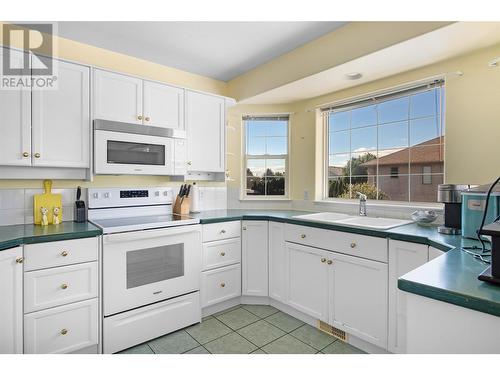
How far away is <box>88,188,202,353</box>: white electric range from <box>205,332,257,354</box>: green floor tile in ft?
1.15

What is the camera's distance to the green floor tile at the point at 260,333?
216cm

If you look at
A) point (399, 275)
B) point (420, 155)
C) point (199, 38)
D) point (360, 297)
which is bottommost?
point (360, 297)

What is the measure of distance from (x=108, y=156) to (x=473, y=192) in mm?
2537

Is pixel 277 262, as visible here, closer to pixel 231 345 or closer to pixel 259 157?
pixel 231 345

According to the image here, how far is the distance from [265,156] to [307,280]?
64.8 inches

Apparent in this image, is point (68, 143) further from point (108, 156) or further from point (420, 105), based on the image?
point (420, 105)

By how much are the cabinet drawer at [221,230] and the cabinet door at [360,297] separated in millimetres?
940

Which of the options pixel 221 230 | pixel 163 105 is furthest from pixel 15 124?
pixel 221 230

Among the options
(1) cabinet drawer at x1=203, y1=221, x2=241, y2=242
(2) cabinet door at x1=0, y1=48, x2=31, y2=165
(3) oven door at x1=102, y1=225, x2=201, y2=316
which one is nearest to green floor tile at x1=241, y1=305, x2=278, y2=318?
(3) oven door at x1=102, y1=225, x2=201, y2=316

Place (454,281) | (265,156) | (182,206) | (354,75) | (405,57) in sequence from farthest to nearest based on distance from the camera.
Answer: (265,156)
(182,206)
(354,75)
(405,57)
(454,281)

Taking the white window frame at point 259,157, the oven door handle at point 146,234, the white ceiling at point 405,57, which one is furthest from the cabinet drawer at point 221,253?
the white ceiling at point 405,57

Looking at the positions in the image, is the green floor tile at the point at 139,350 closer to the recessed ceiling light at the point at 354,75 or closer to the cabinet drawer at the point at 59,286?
the cabinet drawer at the point at 59,286

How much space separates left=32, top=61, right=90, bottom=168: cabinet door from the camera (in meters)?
2.06

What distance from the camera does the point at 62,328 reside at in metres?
1.81
